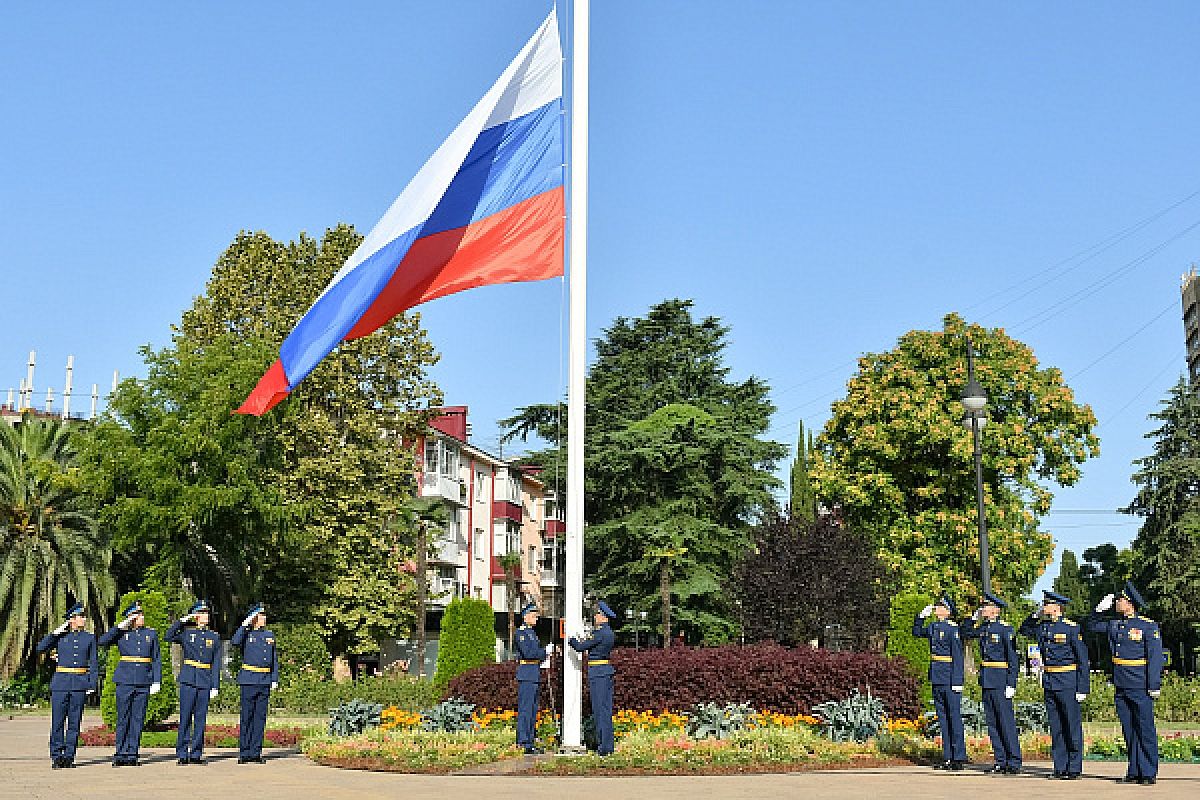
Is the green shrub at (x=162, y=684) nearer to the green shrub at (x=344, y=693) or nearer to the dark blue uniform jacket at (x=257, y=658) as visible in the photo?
the green shrub at (x=344, y=693)

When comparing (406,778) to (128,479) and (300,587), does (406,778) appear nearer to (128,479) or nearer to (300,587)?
(128,479)

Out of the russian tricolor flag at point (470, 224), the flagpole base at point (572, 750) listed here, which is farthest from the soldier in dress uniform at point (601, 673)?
the russian tricolor flag at point (470, 224)

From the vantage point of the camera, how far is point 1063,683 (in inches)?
579

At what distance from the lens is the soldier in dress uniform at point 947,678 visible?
15.3 metres

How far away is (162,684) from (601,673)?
11.6m

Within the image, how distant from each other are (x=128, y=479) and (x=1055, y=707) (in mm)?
28257

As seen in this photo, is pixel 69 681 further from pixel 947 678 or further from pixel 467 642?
pixel 947 678

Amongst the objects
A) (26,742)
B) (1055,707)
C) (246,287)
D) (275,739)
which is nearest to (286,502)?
(246,287)

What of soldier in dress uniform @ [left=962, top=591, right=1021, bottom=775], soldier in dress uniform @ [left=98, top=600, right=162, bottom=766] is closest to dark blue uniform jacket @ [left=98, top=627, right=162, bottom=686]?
soldier in dress uniform @ [left=98, top=600, right=162, bottom=766]

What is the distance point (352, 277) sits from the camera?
15555 millimetres

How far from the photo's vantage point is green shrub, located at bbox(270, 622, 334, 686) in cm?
3766

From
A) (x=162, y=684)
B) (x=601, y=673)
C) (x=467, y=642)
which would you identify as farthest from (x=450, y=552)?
(x=601, y=673)

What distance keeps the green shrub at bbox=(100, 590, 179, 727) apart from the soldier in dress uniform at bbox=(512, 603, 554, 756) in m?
8.12

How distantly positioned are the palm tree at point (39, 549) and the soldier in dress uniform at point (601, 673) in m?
25.6
